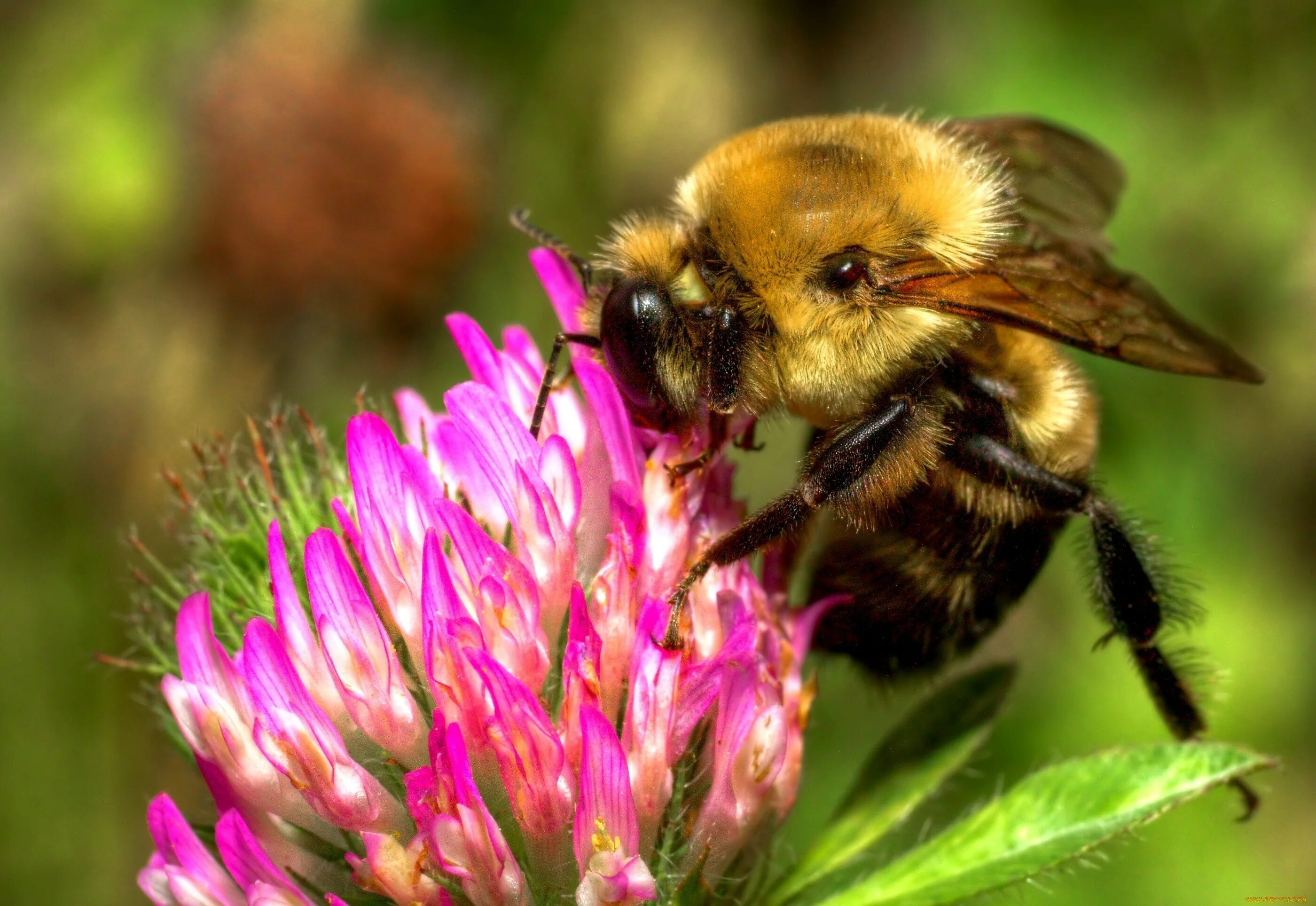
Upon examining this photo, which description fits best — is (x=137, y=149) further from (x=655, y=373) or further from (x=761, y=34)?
(x=655, y=373)

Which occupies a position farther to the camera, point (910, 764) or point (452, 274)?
point (452, 274)

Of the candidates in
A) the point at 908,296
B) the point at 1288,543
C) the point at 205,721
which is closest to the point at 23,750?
the point at 205,721

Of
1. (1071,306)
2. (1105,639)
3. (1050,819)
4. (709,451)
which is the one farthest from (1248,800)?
(709,451)

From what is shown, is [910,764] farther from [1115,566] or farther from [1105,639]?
[1115,566]

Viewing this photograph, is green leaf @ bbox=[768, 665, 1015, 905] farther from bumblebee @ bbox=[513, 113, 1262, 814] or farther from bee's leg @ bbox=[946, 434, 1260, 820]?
bee's leg @ bbox=[946, 434, 1260, 820]

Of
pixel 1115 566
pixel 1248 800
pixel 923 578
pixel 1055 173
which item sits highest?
pixel 1055 173

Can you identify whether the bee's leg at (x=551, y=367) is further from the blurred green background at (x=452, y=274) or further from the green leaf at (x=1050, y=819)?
the blurred green background at (x=452, y=274)

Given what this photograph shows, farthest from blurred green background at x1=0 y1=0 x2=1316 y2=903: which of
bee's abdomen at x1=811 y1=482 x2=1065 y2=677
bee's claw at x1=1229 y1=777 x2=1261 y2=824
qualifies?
bee's abdomen at x1=811 y1=482 x2=1065 y2=677
